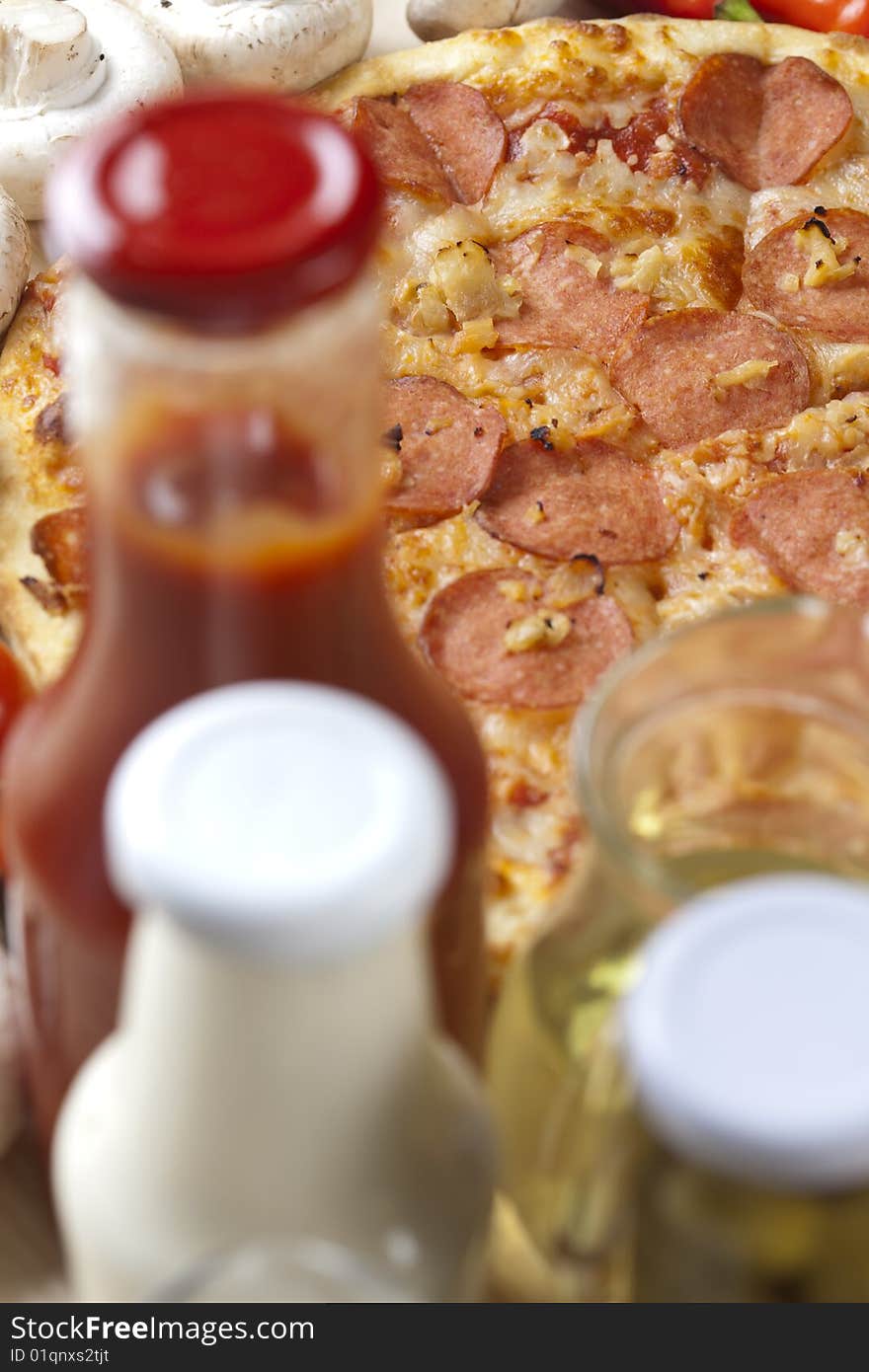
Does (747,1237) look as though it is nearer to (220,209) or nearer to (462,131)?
(220,209)

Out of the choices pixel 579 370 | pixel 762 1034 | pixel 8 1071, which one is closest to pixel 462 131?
pixel 579 370

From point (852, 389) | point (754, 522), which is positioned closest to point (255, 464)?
point (754, 522)

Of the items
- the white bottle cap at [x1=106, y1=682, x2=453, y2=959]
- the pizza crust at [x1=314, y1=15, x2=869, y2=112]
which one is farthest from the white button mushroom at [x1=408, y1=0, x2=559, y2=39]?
the white bottle cap at [x1=106, y1=682, x2=453, y2=959]

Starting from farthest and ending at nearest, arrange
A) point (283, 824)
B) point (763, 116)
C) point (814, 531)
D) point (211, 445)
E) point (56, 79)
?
point (763, 116) → point (56, 79) → point (814, 531) → point (211, 445) → point (283, 824)

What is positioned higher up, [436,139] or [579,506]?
[436,139]

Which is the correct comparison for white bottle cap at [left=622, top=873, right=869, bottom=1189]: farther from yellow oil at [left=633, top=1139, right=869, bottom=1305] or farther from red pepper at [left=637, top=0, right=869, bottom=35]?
red pepper at [left=637, top=0, right=869, bottom=35]

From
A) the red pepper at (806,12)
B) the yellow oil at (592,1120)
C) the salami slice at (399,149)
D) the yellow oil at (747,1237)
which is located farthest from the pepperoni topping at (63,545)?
the red pepper at (806,12)
